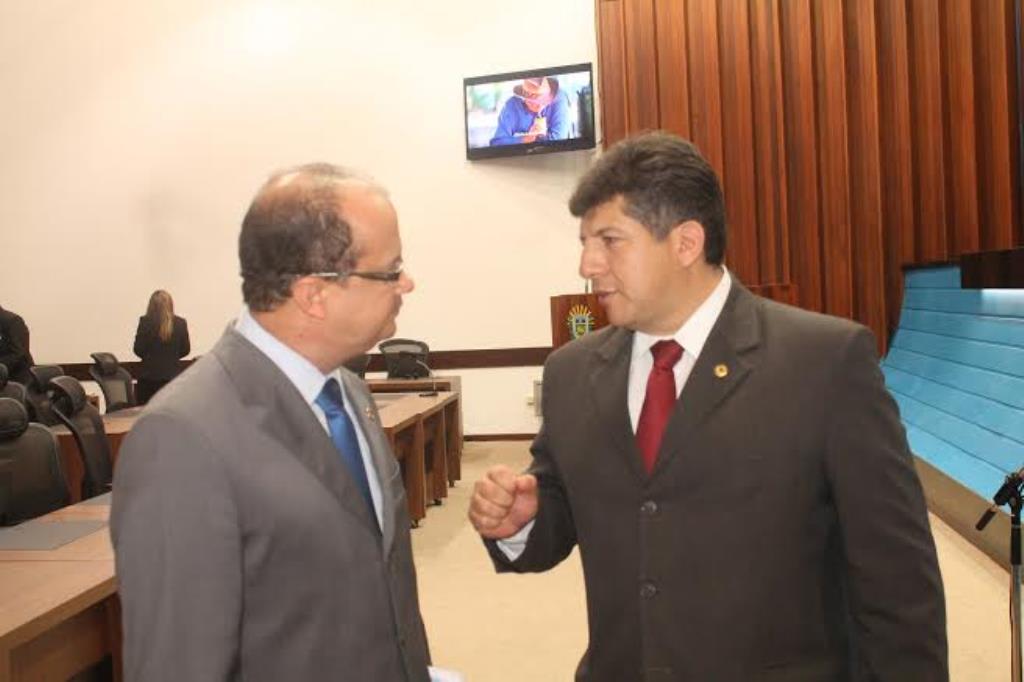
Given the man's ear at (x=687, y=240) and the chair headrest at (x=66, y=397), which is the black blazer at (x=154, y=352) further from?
the man's ear at (x=687, y=240)

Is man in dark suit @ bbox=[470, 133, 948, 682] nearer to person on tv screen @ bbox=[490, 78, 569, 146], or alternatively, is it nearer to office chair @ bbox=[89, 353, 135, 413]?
office chair @ bbox=[89, 353, 135, 413]

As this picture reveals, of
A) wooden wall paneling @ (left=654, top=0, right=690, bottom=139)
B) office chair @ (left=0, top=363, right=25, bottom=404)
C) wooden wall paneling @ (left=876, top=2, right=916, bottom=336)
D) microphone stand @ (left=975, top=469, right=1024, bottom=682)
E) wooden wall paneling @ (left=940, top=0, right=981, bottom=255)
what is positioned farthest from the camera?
wooden wall paneling @ (left=654, top=0, right=690, bottom=139)

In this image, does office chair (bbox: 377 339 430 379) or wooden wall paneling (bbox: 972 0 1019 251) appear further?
office chair (bbox: 377 339 430 379)

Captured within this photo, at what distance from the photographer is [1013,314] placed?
463 cm

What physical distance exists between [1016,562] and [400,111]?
24.3 ft

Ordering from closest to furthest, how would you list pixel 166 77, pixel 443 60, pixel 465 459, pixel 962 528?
pixel 962 528 → pixel 465 459 → pixel 443 60 → pixel 166 77

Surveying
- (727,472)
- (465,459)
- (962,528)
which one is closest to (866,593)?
(727,472)

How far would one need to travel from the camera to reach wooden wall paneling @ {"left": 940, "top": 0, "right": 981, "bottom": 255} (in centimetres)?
682

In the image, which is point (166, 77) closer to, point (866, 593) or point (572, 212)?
point (572, 212)

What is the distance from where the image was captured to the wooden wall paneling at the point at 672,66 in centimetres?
737

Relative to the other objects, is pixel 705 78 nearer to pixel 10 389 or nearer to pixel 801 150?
pixel 801 150

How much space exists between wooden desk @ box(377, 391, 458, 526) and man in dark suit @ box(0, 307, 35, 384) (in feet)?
10.2

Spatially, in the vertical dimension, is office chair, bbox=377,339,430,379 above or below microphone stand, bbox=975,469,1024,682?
above

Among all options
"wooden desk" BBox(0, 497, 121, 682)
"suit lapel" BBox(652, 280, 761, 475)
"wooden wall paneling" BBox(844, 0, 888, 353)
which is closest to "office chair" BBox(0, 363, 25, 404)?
"wooden desk" BBox(0, 497, 121, 682)
